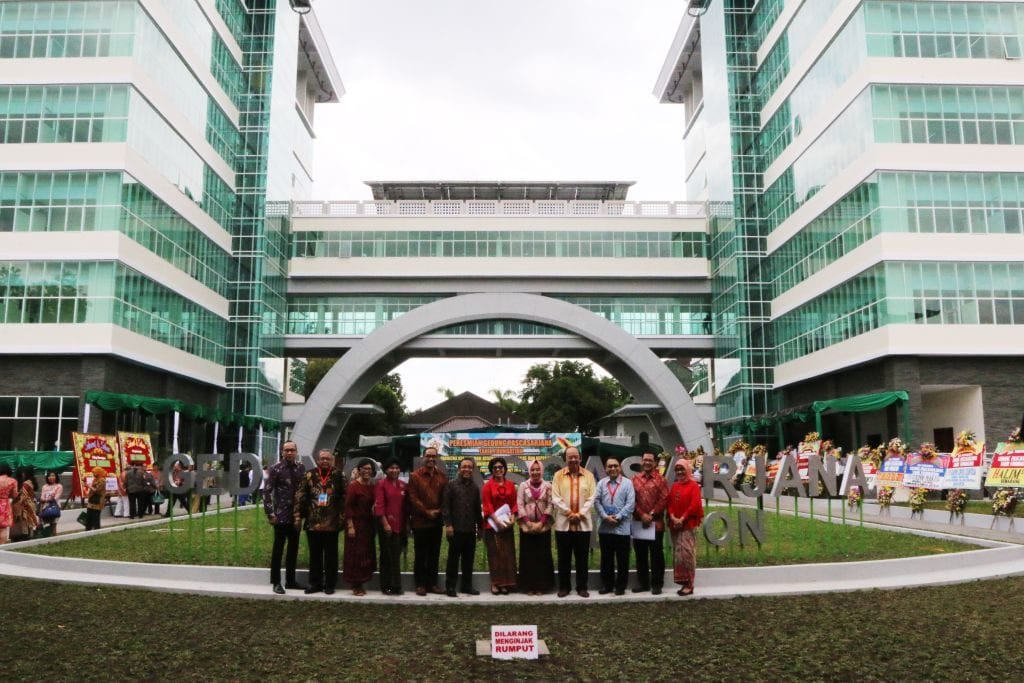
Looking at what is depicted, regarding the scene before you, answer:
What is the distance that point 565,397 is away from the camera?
71250 mm

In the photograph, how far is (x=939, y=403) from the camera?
35.4m

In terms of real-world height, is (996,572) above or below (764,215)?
below

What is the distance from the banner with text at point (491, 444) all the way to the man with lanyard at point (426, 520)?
18597 millimetres

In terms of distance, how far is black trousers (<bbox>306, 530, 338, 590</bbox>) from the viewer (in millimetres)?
11461

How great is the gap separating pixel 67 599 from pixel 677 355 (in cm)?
4516

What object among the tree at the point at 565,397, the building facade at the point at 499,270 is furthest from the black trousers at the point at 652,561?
the tree at the point at 565,397

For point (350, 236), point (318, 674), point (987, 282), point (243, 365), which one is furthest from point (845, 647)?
point (350, 236)

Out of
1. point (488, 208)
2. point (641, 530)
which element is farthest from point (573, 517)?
point (488, 208)

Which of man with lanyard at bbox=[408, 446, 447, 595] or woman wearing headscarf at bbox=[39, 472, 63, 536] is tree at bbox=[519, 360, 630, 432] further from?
man with lanyard at bbox=[408, 446, 447, 595]

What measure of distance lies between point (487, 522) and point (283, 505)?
8.60ft

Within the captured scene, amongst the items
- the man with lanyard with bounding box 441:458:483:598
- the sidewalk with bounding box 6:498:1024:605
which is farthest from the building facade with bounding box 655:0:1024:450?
the man with lanyard with bounding box 441:458:483:598

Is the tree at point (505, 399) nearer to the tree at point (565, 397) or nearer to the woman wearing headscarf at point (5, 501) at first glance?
the tree at point (565, 397)

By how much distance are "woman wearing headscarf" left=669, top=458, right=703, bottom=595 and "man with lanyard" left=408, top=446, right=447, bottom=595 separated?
3015mm

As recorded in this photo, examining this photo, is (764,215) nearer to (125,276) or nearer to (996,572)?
(125,276)
